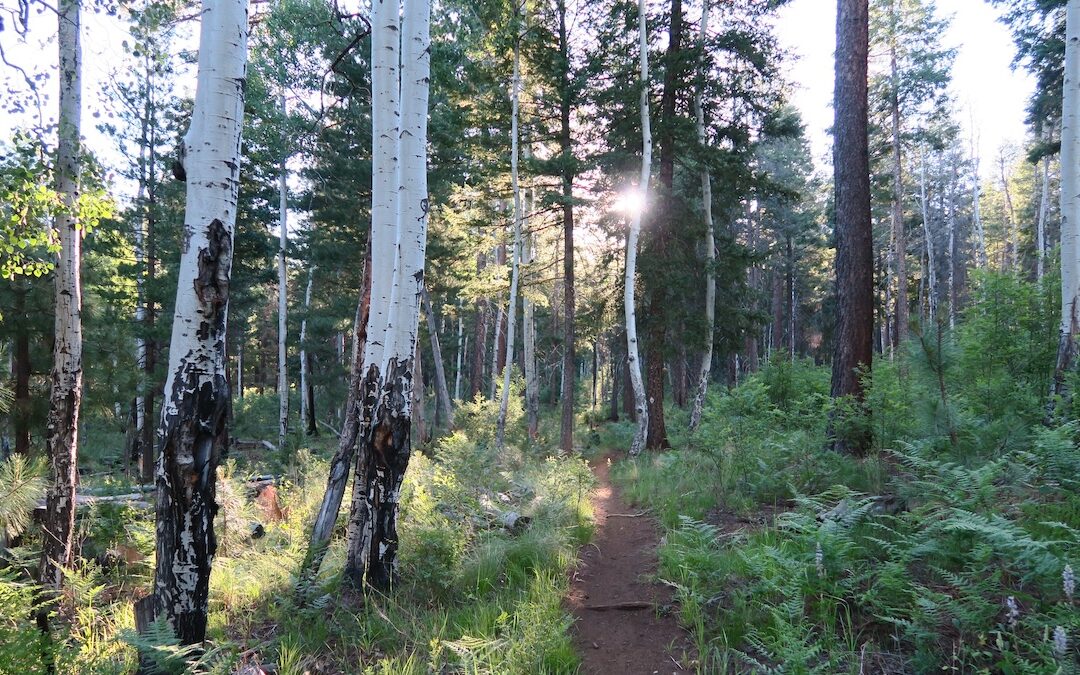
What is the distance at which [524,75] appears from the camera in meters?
14.1

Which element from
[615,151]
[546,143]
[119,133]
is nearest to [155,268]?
[119,133]

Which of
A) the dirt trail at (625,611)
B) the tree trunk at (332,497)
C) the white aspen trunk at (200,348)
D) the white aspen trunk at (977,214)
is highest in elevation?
the white aspen trunk at (977,214)

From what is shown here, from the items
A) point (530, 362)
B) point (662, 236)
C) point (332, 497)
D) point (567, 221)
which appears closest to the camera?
point (332, 497)

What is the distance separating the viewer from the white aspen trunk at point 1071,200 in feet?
19.5

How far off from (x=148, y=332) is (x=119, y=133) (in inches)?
215

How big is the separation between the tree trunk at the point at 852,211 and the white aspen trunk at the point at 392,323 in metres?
5.36

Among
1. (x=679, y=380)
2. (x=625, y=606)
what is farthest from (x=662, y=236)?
(x=625, y=606)

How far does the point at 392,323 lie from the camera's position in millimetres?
4547

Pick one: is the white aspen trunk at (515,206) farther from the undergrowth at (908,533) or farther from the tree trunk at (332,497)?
the tree trunk at (332,497)

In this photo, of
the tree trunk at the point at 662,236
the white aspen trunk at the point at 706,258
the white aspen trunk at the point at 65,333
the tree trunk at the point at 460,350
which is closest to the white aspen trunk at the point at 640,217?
the tree trunk at the point at 662,236

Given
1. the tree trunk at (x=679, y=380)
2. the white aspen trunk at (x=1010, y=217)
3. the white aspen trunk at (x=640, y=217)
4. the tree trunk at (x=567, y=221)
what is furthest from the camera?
the white aspen trunk at (x=1010, y=217)

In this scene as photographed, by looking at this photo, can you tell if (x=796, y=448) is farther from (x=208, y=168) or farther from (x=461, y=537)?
(x=208, y=168)

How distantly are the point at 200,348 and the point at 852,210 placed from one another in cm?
722

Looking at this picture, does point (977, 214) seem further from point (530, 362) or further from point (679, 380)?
point (530, 362)
